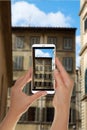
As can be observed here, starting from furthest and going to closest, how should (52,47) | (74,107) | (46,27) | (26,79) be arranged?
1. (46,27)
2. (74,107)
3. (52,47)
4. (26,79)

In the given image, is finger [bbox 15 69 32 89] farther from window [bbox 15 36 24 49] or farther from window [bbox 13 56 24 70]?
window [bbox 15 36 24 49]

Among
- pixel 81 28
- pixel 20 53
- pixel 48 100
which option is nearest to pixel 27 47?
pixel 20 53

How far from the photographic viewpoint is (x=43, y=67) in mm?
3289

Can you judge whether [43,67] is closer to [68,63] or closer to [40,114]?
[40,114]

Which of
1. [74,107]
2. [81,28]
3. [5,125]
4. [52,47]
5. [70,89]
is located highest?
[81,28]

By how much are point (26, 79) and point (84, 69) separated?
2188 cm

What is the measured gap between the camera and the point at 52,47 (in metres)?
3.06

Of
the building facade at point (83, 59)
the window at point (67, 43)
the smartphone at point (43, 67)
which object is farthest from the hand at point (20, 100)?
the window at point (67, 43)

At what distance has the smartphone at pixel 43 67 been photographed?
9.96 ft

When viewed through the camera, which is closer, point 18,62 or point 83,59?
point 83,59

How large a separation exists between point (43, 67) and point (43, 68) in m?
0.02

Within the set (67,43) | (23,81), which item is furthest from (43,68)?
(67,43)

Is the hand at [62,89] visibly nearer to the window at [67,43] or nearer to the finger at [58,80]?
the finger at [58,80]

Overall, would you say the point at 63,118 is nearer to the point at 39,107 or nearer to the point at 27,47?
the point at 39,107
